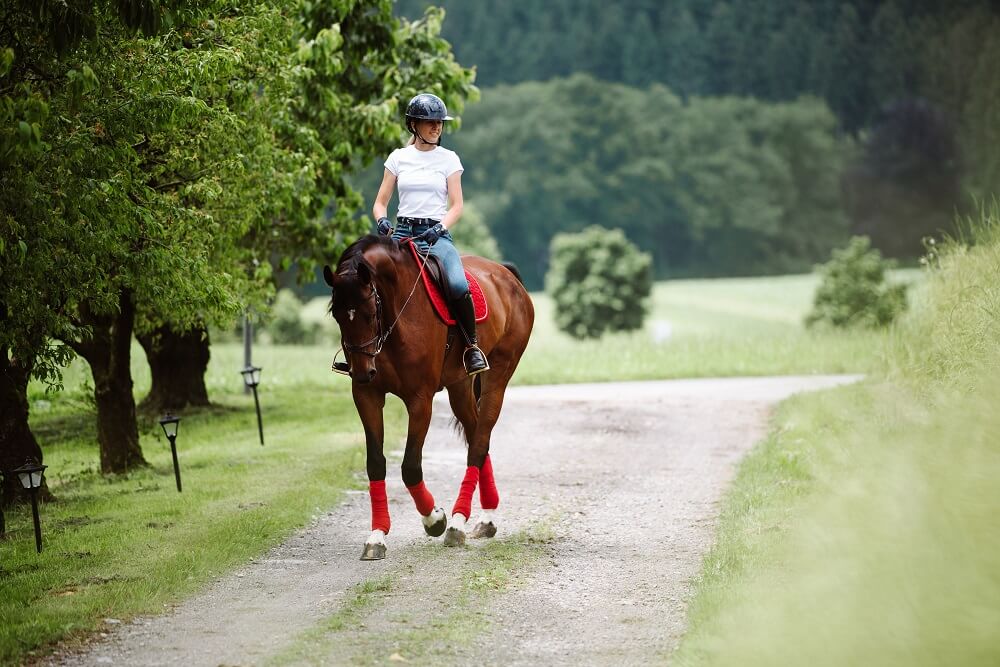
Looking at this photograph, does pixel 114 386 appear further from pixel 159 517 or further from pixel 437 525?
pixel 437 525

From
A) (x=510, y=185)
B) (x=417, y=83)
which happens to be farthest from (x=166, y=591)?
(x=510, y=185)

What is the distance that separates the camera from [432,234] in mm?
9586

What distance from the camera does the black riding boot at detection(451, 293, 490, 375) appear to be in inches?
386

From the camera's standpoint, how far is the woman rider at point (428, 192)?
9.56 m

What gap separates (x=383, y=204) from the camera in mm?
9836

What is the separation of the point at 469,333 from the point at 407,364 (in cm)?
83

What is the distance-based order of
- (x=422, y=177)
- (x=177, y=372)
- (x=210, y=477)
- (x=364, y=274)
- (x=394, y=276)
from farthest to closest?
(x=177, y=372)
(x=210, y=477)
(x=422, y=177)
(x=394, y=276)
(x=364, y=274)

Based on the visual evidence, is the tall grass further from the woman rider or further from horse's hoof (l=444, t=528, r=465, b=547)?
→ the woman rider

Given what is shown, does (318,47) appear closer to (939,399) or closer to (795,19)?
(939,399)

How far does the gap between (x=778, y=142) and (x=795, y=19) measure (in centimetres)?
1467

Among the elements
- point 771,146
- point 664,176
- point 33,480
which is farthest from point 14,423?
point 771,146

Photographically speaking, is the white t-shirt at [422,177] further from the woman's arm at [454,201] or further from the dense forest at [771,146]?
the dense forest at [771,146]

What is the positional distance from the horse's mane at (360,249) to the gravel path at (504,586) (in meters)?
2.26

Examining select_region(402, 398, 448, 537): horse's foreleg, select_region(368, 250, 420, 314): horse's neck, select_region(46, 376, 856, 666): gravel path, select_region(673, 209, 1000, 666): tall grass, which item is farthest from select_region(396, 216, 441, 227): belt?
select_region(673, 209, 1000, 666): tall grass
